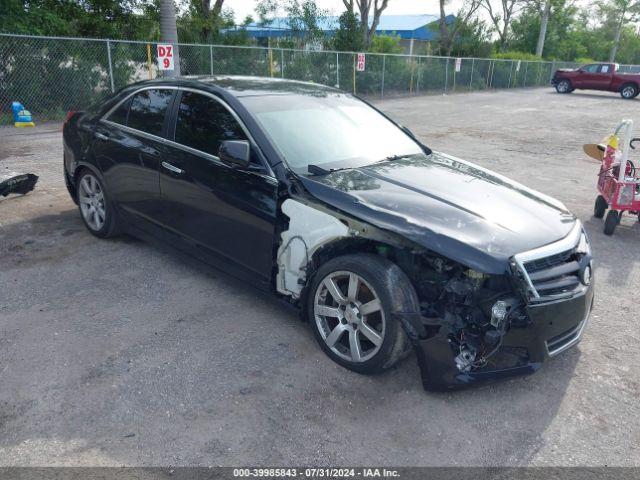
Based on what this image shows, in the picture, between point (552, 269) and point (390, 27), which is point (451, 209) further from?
point (390, 27)

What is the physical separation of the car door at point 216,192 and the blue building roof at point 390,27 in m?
22.2

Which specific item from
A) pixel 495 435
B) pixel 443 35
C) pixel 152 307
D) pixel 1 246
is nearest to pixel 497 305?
pixel 495 435

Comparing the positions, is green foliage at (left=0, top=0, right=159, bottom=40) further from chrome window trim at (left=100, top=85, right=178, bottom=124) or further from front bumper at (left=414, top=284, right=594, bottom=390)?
front bumper at (left=414, top=284, right=594, bottom=390)

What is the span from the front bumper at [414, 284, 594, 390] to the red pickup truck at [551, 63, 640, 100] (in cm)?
3038

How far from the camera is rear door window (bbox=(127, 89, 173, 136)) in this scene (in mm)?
4531

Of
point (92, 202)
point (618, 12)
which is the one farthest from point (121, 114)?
point (618, 12)

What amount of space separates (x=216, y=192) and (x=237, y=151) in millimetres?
478

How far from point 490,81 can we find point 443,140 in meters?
23.5

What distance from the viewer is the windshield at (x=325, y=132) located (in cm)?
382

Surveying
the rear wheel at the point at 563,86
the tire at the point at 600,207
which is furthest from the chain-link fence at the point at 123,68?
the tire at the point at 600,207

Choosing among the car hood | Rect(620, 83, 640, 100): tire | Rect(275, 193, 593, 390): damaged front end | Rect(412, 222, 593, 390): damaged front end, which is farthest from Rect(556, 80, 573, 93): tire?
Rect(412, 222, 593, 390): damaged front end

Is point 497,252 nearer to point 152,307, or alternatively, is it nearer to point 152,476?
point 152,476

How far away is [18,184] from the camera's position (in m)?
6.52

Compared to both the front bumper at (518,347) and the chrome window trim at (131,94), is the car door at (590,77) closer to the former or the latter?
the chrome window trim at (131,94)
